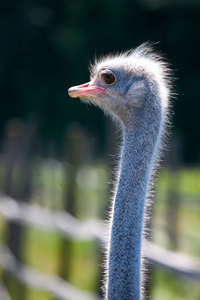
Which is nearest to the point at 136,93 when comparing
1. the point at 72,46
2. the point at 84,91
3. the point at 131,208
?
the point at 84,91

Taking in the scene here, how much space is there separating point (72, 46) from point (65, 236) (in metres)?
20.0

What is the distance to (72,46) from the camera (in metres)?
26.0

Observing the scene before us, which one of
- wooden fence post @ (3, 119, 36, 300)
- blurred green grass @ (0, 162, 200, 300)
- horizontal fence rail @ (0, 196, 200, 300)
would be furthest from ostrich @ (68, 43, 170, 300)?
wooden fence post @ (3, 119, 36, 300)

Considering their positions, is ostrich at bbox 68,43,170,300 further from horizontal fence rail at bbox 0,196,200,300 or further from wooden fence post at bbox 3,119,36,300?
wooden fence post at bbox 3,119,36,300

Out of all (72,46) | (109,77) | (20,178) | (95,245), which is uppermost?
(72,46)

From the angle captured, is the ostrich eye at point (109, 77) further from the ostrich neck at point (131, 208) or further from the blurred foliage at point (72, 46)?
the blurred foliage at point (72, 46)

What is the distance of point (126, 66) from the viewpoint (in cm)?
313

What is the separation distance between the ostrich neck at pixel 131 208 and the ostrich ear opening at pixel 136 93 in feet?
0.19

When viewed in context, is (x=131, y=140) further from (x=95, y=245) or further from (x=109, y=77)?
(x=95, y=245)

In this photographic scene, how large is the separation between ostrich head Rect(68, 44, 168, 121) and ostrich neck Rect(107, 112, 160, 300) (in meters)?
0.08

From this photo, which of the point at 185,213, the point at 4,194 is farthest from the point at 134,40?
the point at 4,194

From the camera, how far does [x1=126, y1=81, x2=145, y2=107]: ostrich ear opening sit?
3.01 metres

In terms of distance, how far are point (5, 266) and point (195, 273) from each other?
3.59 metres

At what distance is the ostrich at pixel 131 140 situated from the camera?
9.10 feet
